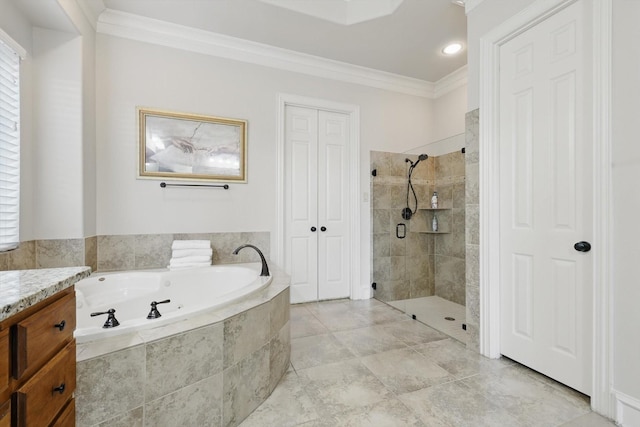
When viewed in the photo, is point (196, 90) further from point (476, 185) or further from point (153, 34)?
point (476, 185)

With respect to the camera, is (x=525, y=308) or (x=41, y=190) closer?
(x=525, y=308)

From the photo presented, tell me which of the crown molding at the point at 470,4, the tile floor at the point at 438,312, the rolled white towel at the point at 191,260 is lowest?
the tile floor at the point at 438,312

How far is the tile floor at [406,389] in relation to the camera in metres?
1.48

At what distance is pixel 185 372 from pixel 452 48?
3508 millimetres

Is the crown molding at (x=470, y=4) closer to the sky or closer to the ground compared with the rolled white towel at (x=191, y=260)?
closer to the sky

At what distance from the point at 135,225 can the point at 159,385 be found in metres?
1.77

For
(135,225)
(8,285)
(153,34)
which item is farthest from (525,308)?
(153,34)

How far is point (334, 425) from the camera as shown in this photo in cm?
144

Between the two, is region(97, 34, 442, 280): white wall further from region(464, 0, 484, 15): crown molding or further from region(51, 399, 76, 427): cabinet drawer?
region(51, 399, 76, 427): cabinet drawer

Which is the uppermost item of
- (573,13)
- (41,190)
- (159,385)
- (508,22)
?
(508,22)

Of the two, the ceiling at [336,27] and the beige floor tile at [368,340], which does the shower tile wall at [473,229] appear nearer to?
the beige floor tile at [368,340]

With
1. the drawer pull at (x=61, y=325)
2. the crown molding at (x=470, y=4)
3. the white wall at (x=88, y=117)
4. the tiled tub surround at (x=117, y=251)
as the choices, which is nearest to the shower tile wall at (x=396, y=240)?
the tiled tub surround at (x=117, y=251)

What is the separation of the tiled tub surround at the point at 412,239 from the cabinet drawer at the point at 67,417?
9.57ft

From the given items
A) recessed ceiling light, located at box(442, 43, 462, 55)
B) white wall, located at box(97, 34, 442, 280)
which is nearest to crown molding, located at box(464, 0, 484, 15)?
recessed ceiling light, located at box(442, 43, 462, 55)
